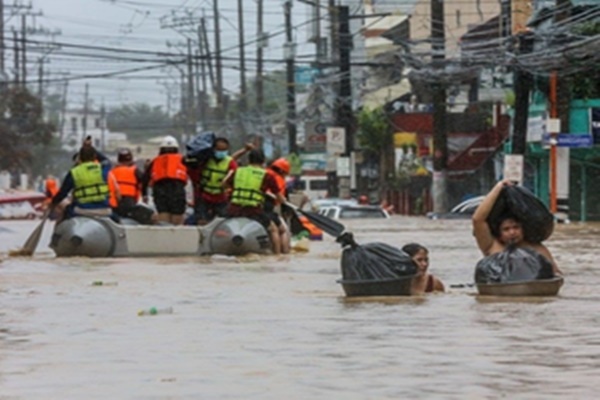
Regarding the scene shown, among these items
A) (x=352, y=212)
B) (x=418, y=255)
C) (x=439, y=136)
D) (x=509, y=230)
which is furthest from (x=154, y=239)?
(x=439, y=136)

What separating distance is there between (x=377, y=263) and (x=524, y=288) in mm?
1198

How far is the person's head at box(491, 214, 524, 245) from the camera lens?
50.9 ft

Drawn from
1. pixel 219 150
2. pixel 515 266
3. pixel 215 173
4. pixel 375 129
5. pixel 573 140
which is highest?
pixel 375 129

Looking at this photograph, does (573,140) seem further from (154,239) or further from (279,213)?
(154,239)

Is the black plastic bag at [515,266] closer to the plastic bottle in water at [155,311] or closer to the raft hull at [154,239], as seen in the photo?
the plastic bottle in water at [155,311]

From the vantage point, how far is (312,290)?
17562 millimetres

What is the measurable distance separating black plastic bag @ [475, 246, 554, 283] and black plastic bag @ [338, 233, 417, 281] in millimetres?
640

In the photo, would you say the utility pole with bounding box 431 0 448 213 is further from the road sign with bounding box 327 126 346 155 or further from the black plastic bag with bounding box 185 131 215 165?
the black plastic bag with bounding box 185 131 215 165

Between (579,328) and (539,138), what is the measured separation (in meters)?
39.8

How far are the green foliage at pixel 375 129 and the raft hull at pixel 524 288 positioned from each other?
2496 inches

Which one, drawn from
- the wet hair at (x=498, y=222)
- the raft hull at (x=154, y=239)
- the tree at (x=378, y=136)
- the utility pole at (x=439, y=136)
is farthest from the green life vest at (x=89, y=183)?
the tree at (x=378, y=136)

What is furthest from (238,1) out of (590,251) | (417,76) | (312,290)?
(312,290)

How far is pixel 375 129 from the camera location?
7994 centimetres

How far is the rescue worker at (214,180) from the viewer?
25.6 m
